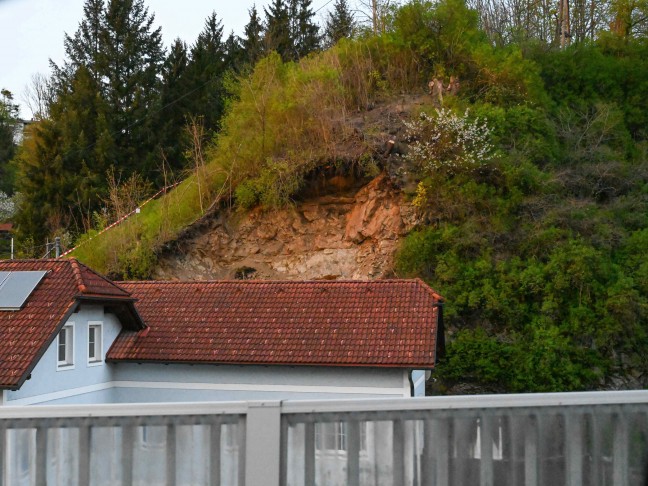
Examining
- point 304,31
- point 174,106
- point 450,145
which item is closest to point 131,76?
point 174,106

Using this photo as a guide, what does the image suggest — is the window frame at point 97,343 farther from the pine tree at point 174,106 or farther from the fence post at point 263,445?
the pine tree at point 174,106

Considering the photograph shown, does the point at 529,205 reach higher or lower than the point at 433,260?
higher

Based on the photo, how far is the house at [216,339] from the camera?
13.2 metres

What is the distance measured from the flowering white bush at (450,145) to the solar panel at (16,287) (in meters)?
11.5

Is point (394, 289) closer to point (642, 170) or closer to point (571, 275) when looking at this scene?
point (571, 275)

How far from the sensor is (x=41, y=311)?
43.5 ft

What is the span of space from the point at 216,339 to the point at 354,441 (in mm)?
11781

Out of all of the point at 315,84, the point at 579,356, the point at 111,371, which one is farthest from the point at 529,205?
the point at 111,371

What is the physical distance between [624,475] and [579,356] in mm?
14172

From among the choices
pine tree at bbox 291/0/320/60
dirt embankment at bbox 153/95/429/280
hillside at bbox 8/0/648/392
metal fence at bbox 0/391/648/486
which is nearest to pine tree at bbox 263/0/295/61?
pine tree at bbox 291/0/320/60

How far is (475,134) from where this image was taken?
20078mm

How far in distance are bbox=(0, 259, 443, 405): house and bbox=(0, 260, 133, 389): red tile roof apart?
0.09 ft

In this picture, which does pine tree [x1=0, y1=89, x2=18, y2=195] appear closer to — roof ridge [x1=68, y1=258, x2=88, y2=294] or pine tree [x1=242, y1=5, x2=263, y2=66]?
pine tree [x1=242, y1=5, x2=263, y2=66]

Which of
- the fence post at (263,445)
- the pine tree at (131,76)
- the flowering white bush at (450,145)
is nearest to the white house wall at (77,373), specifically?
the fence post at (263,445)
